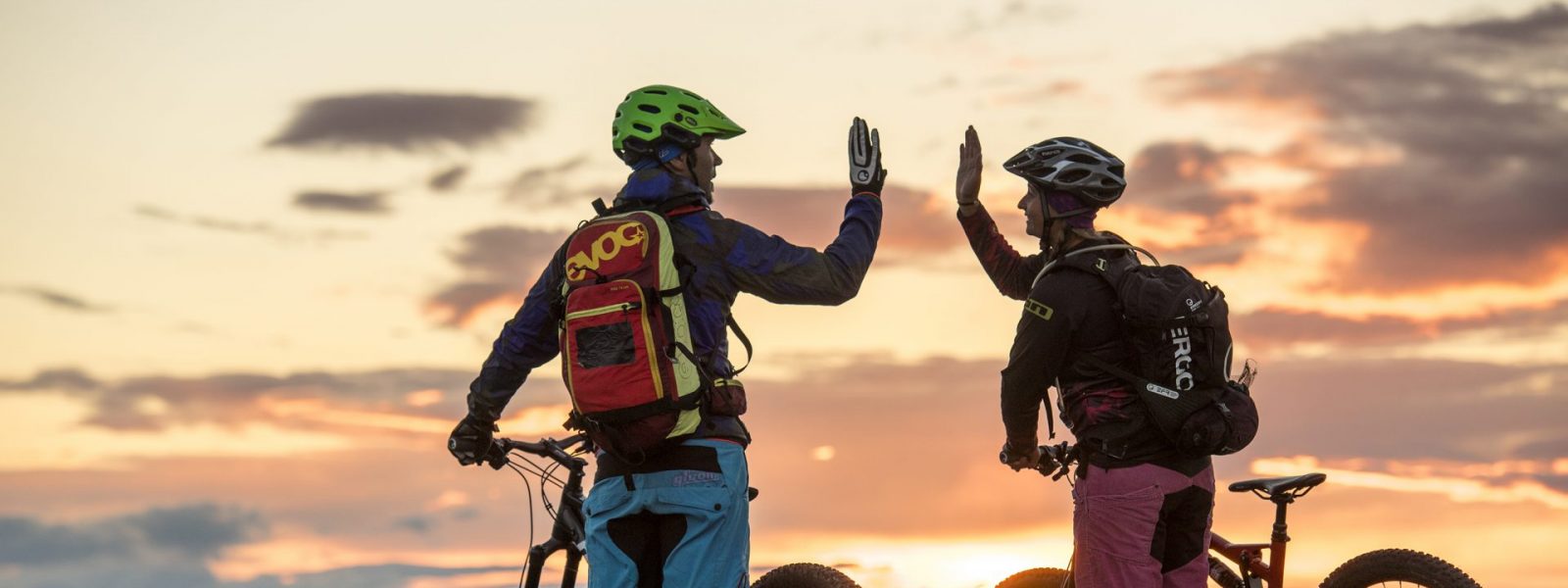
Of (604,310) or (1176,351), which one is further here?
(1176,351)

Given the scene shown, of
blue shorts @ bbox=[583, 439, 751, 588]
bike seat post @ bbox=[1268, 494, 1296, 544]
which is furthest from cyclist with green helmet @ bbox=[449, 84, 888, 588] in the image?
bike seat post @ bbox=[1268, 494, 1296, 544]

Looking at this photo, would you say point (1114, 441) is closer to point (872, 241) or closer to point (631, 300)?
point (872, 241)

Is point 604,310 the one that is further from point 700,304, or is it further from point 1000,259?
point 1000,259

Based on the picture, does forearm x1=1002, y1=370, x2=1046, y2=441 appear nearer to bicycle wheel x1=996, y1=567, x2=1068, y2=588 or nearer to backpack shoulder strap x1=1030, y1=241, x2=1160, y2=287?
backpack shoulder strap x1=1030, y1=241, x2=1160, y2=287

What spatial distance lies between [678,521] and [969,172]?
370cm

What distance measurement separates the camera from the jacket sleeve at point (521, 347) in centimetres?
1005

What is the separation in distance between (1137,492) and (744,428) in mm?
2165

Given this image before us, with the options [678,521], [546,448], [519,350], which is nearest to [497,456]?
[546,448]

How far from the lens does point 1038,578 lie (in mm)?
11602

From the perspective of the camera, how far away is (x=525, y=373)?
1043 centimetres

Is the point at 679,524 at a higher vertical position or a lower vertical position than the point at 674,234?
lower

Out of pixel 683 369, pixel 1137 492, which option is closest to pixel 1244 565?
pixel 1137 492

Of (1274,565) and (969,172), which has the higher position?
(969,172)

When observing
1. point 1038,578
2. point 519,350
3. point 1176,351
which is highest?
point 1176,351
